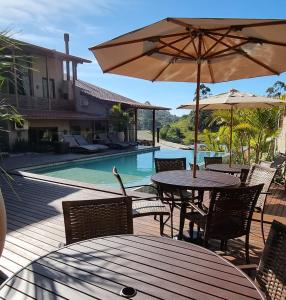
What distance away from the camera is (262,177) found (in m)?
3.62

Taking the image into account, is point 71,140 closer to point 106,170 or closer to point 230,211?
point 106,170

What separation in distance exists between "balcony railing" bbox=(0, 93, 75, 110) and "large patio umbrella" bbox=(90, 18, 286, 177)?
1263 centimetres

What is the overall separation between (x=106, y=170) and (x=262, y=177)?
947cm

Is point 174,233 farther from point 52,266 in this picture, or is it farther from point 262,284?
point 52,266

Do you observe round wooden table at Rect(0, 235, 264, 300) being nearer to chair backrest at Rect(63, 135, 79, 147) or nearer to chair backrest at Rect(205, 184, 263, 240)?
chair backrest at Rect(205, 184, 263, 240)

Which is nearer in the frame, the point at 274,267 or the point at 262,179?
the point at 274,267

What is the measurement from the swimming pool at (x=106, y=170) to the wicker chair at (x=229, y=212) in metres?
6.71

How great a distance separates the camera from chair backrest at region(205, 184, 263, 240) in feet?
7.86

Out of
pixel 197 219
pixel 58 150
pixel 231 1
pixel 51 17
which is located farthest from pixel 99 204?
pixel 58 150

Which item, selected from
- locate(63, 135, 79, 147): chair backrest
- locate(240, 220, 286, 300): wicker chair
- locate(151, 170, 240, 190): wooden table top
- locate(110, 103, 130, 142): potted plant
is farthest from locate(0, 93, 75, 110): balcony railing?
locate(240, 220, 286, 300): wicker chair

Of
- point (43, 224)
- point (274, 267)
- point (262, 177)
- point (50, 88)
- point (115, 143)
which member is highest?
point (50, 88)

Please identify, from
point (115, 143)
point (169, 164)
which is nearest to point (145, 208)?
point (169, 164)

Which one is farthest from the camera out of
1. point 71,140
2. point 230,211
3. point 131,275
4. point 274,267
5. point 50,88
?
point 50,88

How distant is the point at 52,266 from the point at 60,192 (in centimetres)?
479
